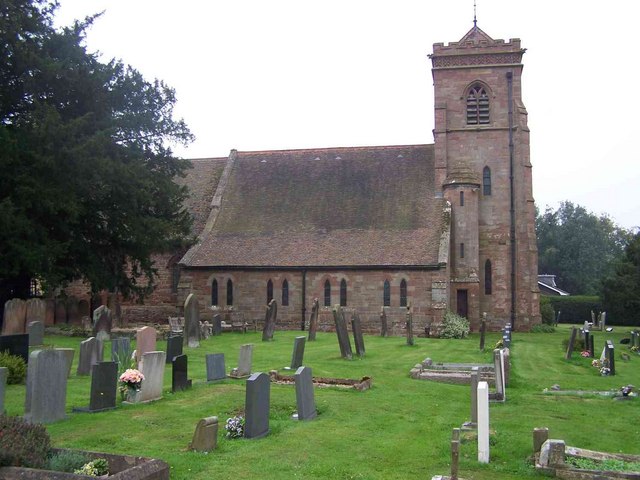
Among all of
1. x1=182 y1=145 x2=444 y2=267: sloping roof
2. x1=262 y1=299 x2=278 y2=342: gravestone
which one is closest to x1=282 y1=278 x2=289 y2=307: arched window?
x1=182 y1=145 x2=444 y2=267: sloping roof

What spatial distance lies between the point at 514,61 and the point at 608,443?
99.1 feet

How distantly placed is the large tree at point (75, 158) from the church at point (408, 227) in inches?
286

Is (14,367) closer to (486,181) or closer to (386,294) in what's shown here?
A: (386,294)

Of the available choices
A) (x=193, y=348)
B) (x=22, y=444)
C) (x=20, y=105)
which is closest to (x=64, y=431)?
(x=22, y=444)

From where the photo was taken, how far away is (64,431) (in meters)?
10.8

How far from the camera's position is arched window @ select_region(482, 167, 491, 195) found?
36.7 m

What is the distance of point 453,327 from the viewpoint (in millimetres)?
31562

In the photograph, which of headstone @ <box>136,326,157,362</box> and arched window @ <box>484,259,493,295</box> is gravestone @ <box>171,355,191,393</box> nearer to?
headstone @ <box>136,326,157,362</box>

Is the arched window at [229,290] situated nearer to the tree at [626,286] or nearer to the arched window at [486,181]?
the arched window at [486,181]

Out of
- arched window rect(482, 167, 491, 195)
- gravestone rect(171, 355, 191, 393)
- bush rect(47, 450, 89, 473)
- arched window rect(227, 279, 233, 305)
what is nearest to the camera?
bush rect(47, 450, 89, 473)

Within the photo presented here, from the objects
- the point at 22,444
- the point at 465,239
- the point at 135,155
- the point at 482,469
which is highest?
the point at 135,155

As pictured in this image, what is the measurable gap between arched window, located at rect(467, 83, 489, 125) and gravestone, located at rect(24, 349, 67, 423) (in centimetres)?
3030

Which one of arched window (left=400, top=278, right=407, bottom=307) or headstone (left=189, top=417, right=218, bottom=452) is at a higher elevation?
arched window (left=400, top=278, right=407, bottom=307)

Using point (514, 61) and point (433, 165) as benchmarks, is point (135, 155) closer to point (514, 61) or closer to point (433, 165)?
point (433, 165)
